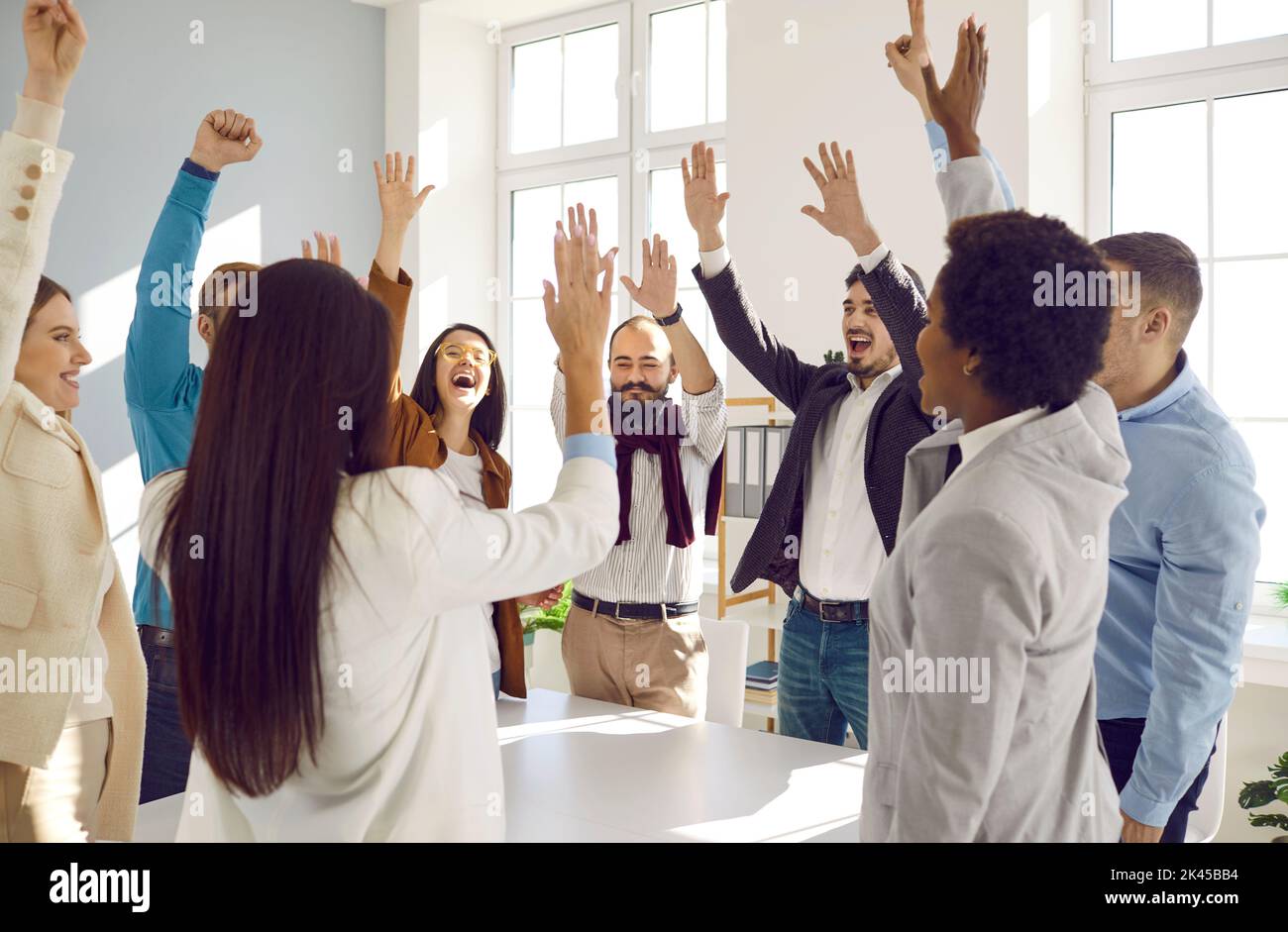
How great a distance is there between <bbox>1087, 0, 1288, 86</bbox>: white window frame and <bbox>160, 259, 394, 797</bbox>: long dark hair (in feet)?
10.3

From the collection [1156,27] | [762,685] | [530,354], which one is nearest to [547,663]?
[762,685]

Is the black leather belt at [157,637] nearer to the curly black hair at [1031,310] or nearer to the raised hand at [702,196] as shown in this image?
the raised hand at [702,196]

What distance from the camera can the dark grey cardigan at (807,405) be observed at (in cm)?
215

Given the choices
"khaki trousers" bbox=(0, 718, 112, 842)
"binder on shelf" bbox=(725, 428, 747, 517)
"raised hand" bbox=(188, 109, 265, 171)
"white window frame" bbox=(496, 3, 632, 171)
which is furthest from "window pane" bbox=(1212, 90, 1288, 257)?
"khaki trousers" bbox=(0, 718, 112, 842)

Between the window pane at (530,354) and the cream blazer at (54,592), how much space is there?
11.6 feet

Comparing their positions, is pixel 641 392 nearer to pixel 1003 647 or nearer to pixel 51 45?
pixel 51 45

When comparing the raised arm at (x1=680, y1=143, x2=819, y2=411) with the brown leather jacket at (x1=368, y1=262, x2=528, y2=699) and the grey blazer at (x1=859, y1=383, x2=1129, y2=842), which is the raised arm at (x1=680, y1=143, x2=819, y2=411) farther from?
the grey blazer at (x1=859, y1=383, x2=1129, y2=842)

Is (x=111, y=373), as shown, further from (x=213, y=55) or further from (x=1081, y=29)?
(x=1081, y=29)

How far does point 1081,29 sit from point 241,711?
3471 millimetres

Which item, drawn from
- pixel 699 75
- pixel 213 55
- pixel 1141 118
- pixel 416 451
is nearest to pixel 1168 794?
pixel 416 451

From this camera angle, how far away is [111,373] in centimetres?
416

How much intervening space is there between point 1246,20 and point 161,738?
3.56 metres

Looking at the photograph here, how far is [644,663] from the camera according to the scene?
2.61m

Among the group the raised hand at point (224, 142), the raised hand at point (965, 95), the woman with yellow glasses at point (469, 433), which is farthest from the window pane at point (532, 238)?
the raised hand at point (965, 95)
